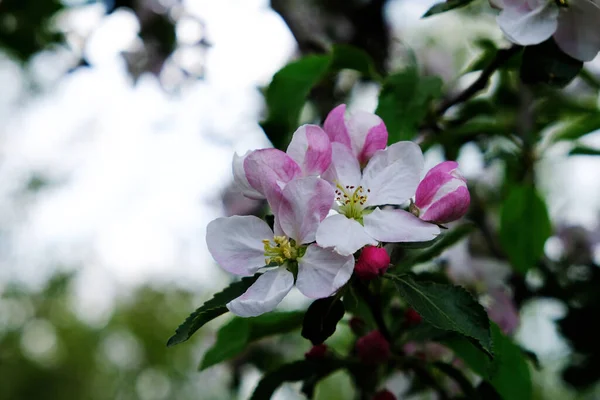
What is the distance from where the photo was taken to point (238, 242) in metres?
0.70

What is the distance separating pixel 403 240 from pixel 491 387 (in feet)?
1.30

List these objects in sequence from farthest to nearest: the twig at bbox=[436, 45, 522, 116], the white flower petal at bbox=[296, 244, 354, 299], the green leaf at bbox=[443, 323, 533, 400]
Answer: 1. the twig at bbox=[436, 45, 522, 116]
2. the green leaf at bbox=[443, 323, 533, 400]
3. the white flower petal at bbox=[296, 244, 354, 299]

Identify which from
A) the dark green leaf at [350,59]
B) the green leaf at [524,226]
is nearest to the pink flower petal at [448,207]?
the dark green leaf at [350,59]

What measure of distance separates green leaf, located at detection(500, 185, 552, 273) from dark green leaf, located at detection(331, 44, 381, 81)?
0.43 metres

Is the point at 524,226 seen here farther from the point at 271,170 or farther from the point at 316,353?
the point at 271,170

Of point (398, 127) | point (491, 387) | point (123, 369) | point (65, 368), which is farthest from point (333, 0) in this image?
point (65, 368)

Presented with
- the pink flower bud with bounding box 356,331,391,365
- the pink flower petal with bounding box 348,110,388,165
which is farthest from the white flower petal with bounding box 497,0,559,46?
the pink flower bud with bounding box 356,331,391,365

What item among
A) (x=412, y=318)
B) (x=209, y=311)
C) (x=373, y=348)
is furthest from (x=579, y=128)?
(x=209, y=311)

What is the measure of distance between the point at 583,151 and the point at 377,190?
26.5 inches

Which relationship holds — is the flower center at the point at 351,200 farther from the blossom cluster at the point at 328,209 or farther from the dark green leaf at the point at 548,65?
the dark green leaf at the point at 548,65

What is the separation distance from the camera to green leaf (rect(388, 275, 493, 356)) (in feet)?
2.10

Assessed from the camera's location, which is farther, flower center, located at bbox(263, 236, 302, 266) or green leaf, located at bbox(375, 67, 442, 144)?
green leaf, located at bbox(375, 67, 442, 144)

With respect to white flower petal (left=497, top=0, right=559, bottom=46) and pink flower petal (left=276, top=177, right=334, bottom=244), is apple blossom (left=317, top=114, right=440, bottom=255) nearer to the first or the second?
pink flower petal (left=276, top=177, right=334, bottom=244)

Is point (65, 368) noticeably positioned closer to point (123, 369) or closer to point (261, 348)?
point (123, 369)
